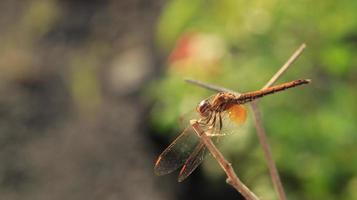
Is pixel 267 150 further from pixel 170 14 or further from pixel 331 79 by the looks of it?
pixel 170 14

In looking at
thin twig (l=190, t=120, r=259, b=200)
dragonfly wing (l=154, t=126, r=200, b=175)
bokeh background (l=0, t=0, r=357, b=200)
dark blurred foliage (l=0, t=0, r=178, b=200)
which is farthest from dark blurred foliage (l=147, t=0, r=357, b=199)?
thin twig (l=190, t=120, r=259, b=200)

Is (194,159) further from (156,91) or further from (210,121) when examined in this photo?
(156,91)

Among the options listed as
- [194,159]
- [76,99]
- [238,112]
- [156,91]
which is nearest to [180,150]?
[194,159]

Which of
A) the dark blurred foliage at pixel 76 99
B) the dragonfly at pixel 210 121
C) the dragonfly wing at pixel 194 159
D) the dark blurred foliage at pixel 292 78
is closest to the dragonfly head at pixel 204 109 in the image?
the dragonfly at pixel 210 121

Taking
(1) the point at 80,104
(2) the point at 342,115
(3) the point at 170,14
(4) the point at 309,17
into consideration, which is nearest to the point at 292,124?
(2) the point at 342,115

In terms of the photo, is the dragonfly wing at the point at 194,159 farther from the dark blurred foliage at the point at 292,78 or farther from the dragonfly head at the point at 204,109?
the dark blurred foliage at the point at 292,78

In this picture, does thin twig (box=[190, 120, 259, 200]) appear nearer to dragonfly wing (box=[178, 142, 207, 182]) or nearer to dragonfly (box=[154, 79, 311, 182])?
dragonfly (box=[154, 79, 311, 182])
